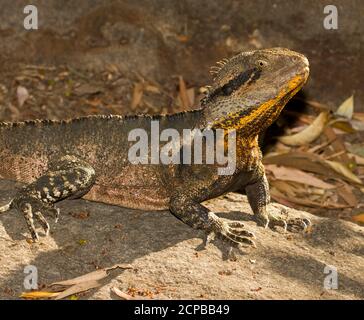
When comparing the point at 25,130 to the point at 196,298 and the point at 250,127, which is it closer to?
the point at 250,127

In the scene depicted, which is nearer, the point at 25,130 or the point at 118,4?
the point at 25,130

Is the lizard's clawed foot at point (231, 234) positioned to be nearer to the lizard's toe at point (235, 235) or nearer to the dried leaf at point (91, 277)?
the lizard's toe at point (235, 235)

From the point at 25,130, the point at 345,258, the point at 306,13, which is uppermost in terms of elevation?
the point at 306,13

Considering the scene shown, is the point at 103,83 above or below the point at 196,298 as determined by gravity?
above

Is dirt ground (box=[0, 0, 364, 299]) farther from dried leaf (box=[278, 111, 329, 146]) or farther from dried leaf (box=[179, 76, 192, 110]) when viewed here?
dried leaf (box=[278, 111, 329, 146])
